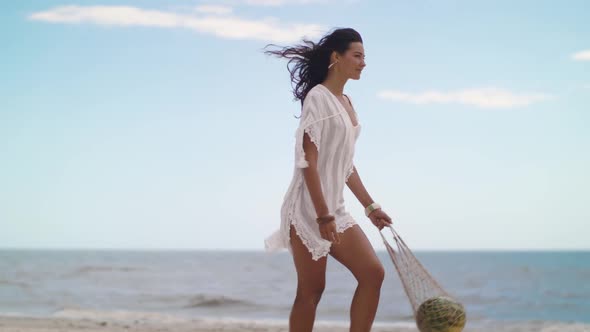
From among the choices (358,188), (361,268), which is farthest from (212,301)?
(361,268)

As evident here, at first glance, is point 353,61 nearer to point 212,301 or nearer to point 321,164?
point 321,164

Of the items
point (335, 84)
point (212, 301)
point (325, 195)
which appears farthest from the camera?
point (212, 301)

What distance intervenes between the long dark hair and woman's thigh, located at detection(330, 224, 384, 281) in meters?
0.77

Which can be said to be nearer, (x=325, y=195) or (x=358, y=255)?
(x=358, y=255)

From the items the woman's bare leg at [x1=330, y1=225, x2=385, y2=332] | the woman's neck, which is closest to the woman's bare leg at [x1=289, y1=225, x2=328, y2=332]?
the woman's bare leg at [x1=330, y1=225, x2=385, y2=332]

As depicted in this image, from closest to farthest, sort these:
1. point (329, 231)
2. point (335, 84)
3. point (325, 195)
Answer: point (329, 231)
point (325, 195)
point (335, 84)

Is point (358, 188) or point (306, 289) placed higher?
point (358, 188)

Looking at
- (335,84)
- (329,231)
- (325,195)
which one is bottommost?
(329,231)

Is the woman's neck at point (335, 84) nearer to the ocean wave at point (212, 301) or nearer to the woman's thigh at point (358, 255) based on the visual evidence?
the woman's thigh at point (358, 255)

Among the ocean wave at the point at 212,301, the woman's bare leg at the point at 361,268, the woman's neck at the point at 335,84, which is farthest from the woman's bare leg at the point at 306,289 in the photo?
the ocean wave at the point at 212,301

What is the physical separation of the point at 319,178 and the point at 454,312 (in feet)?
3.50

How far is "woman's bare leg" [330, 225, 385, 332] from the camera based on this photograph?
3.15m

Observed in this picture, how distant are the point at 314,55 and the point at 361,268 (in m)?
1.04

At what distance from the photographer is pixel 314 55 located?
11.5 feet
